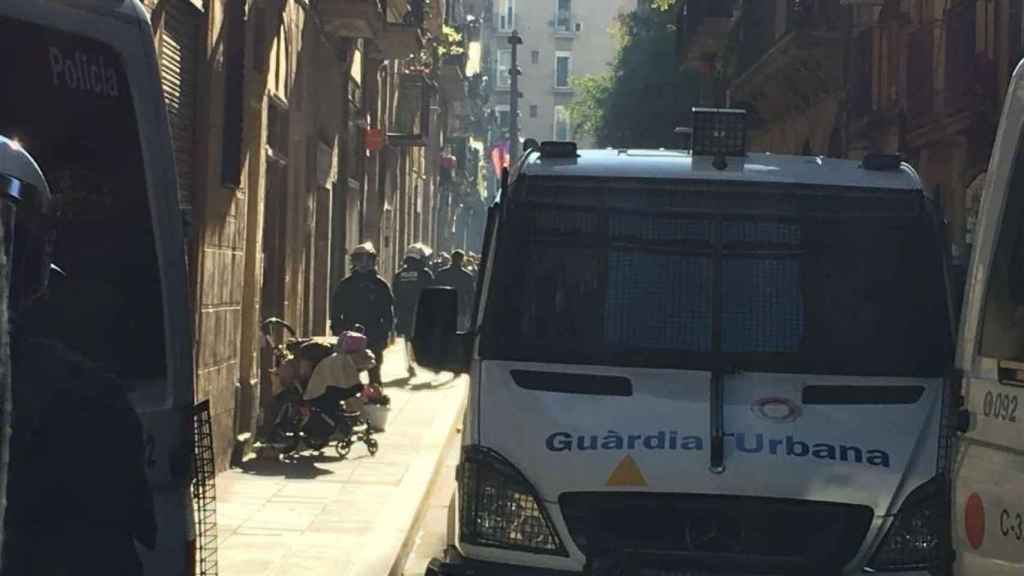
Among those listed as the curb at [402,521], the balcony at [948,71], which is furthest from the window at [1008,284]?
the balcony at [948,71]

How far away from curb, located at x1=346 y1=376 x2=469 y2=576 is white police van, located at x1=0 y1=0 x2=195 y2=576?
111 inches

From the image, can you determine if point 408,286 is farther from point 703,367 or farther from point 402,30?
point 703,367

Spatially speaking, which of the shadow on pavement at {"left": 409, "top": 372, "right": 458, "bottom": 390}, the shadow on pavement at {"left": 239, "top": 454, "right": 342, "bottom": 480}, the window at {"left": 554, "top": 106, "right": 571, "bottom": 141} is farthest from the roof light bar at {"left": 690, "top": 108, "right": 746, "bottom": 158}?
the window at {"left": 554, "top": 106, "right": 571, "bottom": 141}

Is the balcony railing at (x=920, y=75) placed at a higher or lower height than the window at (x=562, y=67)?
lower

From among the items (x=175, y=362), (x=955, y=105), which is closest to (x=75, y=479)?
(x=175, y=362)

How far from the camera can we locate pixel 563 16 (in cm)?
10300

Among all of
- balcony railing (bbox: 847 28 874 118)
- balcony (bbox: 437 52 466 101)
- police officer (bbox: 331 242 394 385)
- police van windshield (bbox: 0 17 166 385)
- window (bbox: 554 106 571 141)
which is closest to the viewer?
police van windshield (bbox: 0 17 166 385)

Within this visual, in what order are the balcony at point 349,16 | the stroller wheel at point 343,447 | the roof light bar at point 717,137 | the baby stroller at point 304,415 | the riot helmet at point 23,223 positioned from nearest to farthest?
the riot helmet at point 23,223
the roof light bar at point 717,137
the baby stroller at point 304,415
the stroller wheel at point 343,447
the balcony at point 349,16

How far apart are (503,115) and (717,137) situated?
9560 centimetres

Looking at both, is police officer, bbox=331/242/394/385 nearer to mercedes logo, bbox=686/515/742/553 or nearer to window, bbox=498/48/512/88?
mercedes logo, bbox=686/515/742/553

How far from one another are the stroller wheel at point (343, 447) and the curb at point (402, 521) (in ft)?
1.79

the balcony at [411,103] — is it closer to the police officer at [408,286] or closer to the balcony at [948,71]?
the police officer at [408,286]

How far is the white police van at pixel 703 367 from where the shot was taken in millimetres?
5641

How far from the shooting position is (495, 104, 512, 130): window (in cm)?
10025
